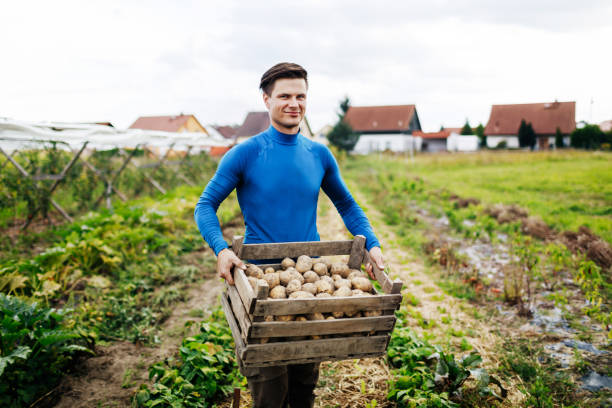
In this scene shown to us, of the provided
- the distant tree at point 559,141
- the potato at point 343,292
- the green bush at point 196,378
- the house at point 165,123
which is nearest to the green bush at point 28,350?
the green bush at point 196,378

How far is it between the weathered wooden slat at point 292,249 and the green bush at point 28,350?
183 centimetres

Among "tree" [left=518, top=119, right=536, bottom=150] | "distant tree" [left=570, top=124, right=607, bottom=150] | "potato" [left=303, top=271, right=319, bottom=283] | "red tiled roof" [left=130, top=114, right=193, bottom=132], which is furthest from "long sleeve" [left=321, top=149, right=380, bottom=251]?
"red tiled roof" [left=130, top=114, right=193, bottom=132]

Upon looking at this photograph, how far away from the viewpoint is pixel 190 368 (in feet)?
11.0

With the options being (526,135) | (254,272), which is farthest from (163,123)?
(254,272)

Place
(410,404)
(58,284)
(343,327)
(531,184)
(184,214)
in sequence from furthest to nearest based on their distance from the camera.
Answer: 1. (531,184)
2. (184,214)
3. (58,284)
4. (410,404)
5. (343,327)

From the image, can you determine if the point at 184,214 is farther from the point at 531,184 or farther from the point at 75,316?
the point at 531,184

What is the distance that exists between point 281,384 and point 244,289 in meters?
0.72

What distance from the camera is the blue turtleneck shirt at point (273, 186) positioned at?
2.35 m

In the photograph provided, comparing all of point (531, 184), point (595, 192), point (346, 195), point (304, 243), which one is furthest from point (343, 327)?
point (531, 184)

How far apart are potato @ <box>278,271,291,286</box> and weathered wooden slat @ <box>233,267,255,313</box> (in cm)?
26

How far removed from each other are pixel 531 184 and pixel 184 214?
36.9 feet

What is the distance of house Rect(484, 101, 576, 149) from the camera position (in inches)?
750

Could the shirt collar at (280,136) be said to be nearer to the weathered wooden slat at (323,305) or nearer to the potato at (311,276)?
the potato at (311,276)

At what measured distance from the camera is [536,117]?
22.5 meters
